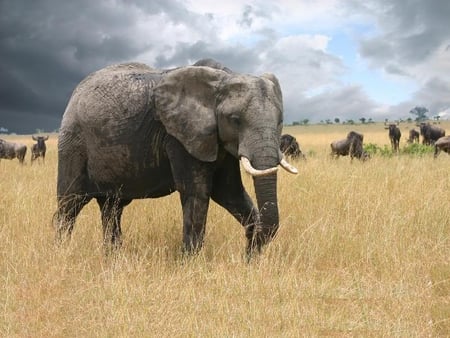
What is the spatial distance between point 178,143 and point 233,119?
28.0 inches

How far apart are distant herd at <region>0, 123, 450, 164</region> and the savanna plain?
25.0 feet

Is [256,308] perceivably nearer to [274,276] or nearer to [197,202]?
[274,276]

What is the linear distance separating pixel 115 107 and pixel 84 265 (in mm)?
1693

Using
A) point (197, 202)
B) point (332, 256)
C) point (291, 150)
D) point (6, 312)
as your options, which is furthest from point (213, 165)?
point (291, 150)

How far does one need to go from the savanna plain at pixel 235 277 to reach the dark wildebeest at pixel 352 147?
1081cm

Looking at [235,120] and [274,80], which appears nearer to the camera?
[235,120]

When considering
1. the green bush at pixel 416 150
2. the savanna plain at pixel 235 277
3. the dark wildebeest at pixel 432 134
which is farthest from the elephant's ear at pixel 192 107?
the dark wildebeest at pixel 432 134

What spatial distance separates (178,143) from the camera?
17.9 feet

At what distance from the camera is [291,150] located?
55.9 ft

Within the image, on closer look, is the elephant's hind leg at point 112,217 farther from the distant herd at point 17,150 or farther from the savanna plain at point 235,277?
the distant herd at point 17,150

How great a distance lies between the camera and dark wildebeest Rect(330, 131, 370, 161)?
740 inches

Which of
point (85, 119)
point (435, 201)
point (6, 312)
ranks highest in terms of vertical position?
point (85, 119)

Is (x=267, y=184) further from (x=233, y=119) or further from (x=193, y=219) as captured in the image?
(x=193, y=219)

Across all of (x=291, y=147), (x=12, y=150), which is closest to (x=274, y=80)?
(x=291, y=147)
